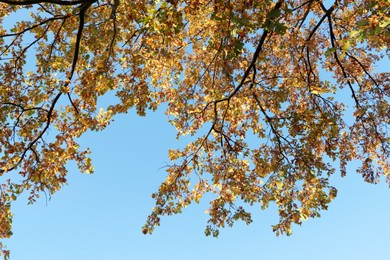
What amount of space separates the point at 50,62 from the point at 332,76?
31.6ft

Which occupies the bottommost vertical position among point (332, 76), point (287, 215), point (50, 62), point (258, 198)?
point (287, 215)

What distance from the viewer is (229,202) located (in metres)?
11.8

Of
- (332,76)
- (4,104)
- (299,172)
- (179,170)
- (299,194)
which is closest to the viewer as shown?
(4,104)

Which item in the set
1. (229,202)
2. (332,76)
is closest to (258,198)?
(229,202)

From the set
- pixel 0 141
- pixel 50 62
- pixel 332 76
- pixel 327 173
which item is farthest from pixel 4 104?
pixel 332 76

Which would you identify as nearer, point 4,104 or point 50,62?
point 4,104

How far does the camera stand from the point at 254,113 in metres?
12.9

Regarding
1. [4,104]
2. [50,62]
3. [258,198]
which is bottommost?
[258,198]

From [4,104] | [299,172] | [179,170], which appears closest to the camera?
[4,104]

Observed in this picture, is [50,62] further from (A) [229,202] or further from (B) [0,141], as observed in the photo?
(A) [229,202]

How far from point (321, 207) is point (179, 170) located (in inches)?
177

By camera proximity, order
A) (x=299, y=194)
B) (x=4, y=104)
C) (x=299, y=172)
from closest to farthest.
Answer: (x=4, y=104) < (x=299, y=172) < (x=299, y=194)

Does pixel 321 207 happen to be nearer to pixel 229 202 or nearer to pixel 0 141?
pixel 229 202

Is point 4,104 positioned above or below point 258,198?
above
